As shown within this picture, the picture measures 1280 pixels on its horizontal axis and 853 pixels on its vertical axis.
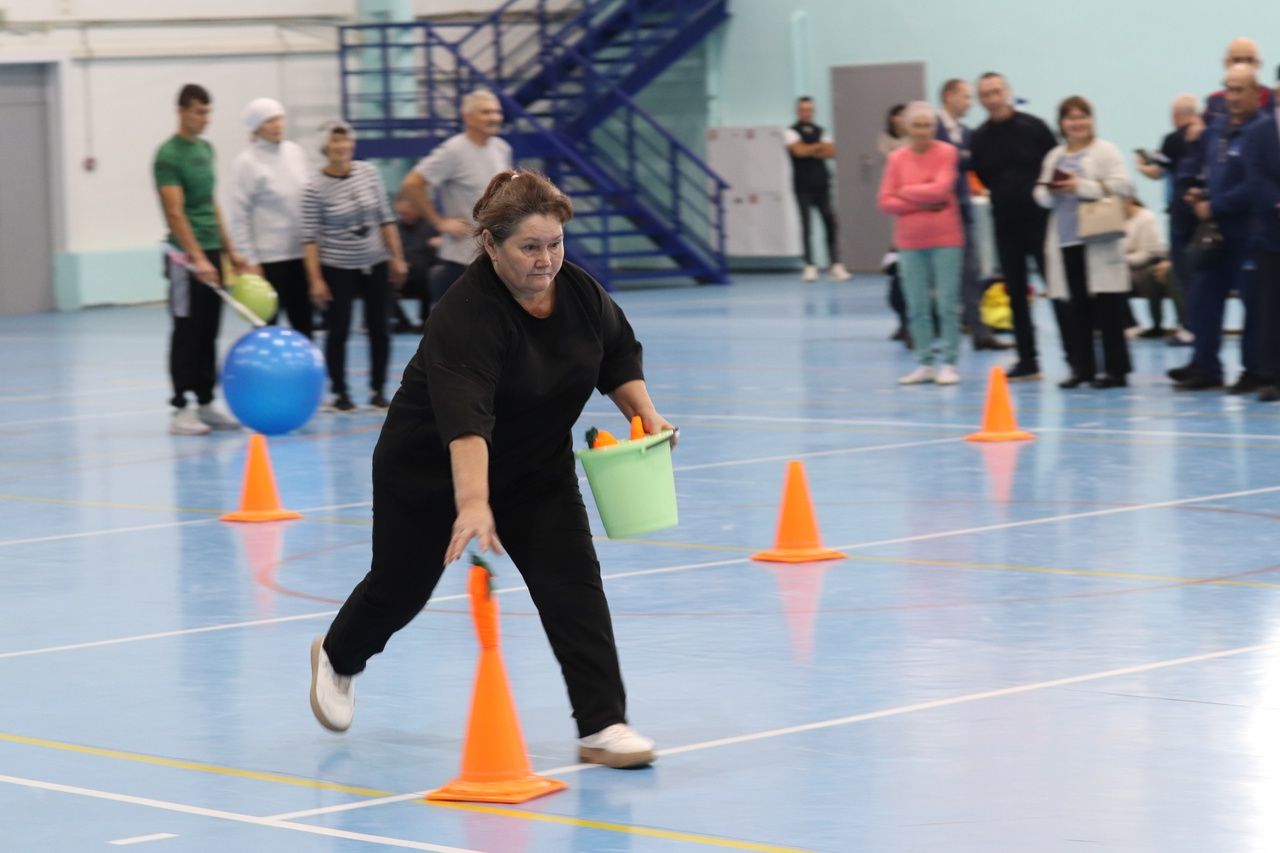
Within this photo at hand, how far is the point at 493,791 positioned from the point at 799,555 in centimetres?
348

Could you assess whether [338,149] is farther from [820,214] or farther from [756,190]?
[756,190]

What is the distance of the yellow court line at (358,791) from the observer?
190 inches

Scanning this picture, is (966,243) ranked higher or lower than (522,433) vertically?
higher

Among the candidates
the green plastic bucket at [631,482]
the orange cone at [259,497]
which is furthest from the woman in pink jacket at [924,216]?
the green plastic bucket at [631,482]

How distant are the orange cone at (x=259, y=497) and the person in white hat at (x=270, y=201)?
158 inches

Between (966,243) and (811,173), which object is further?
(811,173)

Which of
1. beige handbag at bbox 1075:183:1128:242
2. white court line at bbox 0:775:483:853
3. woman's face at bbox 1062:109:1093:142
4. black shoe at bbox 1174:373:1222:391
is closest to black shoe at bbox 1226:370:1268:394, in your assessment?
black shoe at bbox 1174:373:1222:391

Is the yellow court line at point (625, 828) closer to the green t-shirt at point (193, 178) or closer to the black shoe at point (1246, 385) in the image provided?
the green t-shirt at point (193, 178)

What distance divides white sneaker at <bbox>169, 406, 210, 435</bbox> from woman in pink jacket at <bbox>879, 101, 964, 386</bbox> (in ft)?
15.2

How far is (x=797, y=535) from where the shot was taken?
28.2 ft

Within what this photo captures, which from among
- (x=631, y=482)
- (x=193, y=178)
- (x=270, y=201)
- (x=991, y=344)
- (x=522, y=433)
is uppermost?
(x=193, y=178)

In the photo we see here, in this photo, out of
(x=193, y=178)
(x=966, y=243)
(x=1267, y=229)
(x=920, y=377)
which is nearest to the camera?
(x=1267, y=229)

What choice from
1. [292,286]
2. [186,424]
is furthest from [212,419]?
[292,286]

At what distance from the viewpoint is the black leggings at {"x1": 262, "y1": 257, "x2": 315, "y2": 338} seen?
14039mm
